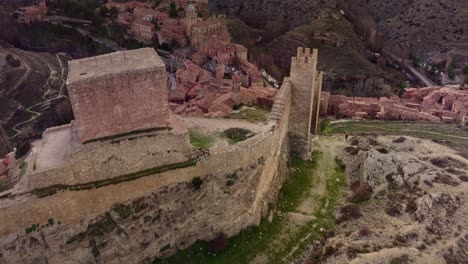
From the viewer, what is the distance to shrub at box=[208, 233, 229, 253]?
21828 mm

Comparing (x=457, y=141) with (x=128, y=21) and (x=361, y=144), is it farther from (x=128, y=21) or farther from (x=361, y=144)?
(x=128, y=21)

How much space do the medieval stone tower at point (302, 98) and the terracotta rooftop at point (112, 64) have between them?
32.8 ft

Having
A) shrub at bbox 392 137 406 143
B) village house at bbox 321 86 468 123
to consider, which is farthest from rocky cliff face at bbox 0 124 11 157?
shrub at bbox 392 137 406 143

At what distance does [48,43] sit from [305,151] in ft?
197

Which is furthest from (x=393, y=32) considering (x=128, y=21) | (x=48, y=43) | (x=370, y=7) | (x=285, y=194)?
(x=285, y=194)

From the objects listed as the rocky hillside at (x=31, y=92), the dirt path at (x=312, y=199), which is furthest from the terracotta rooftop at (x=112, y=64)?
the rocky hillside at (x=31, y=92)

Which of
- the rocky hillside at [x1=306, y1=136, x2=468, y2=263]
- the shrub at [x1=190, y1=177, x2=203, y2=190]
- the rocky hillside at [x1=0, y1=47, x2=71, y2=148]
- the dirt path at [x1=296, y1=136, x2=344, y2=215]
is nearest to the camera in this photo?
the shrub at [x1=190, y1=177, x2=203, y2=190]

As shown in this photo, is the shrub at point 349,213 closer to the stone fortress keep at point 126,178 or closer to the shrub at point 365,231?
Result: the shrub at point 365,231

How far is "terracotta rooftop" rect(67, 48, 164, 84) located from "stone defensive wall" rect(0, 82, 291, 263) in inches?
189

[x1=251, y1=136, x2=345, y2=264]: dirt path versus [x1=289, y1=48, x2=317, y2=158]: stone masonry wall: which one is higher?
[x1=289, y1=48, x2=317, y2=158]: stone masonry wall

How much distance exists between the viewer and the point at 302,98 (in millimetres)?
28359

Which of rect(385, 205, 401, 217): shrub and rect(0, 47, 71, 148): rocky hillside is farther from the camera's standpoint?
rect(0, 47, 71, 148): rocky hillside

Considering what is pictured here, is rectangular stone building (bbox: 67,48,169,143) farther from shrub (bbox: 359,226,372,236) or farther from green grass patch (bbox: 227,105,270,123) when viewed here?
shrub (bbox: 359,226,372,236)

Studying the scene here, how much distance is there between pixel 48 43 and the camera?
75000 mm
